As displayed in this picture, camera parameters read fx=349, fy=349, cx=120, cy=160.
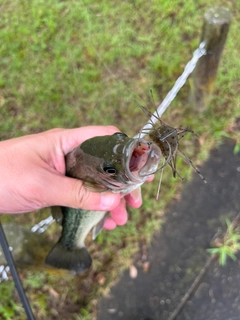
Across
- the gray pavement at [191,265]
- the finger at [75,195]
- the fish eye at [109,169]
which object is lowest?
the gray pavement at [191,265]

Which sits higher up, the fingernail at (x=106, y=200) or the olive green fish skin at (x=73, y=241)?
the fingernail at (x=106, y=200)

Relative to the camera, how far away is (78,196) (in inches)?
86.7

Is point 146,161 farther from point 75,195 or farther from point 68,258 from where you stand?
point 68,258

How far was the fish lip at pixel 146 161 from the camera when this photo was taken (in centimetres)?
164

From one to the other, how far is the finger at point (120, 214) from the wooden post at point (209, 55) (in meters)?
1.26

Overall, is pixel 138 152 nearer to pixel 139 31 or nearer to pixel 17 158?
pixel 17 158

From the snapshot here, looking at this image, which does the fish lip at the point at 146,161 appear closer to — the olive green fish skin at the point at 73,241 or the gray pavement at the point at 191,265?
the olive green fish skin at the point at 73,241

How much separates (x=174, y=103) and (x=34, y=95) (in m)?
1.55

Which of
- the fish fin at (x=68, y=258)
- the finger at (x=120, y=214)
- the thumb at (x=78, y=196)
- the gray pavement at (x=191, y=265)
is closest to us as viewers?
the thumb at (x=78, y=196)

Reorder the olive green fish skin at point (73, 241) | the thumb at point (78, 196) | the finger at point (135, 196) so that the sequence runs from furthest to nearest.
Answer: the olive green fish skin at point (73, 241) → the finger at point (135, 196) → the thumb at point (78, 196)

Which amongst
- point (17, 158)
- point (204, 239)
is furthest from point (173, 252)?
point (17, 158)

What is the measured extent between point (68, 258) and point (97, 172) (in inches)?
47.4

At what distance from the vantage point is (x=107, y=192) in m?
2.21

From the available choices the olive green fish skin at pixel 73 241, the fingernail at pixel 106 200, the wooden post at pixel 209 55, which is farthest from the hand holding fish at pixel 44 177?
the wooden post at pixel 209 55
